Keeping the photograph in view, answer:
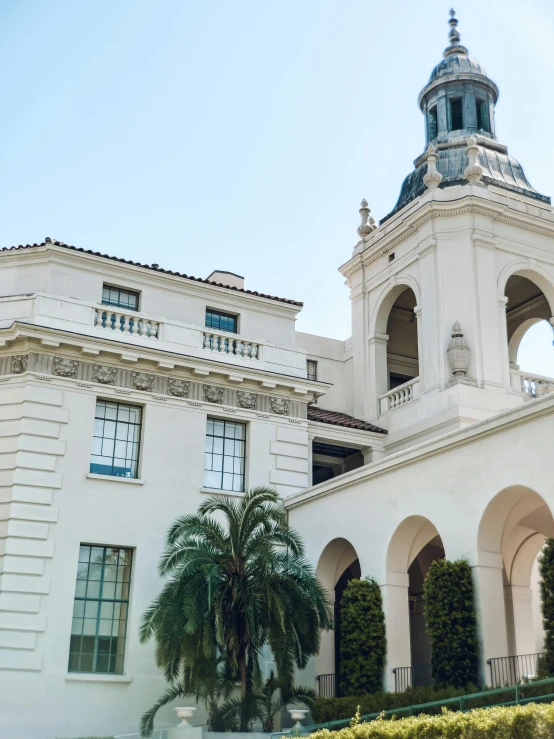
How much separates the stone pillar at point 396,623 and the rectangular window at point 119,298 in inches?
436

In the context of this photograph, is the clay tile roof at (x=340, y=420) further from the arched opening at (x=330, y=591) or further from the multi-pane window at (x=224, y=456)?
the arched opening at (x=330, y=591)

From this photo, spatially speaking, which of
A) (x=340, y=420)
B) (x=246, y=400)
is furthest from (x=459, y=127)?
(x=246, y=400)

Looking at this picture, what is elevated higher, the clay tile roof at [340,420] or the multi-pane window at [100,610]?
the clay tile roof at [340,420]

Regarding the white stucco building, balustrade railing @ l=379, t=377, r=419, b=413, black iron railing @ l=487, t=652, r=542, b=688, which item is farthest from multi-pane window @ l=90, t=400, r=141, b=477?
black iron railing @ l=487, t=652, r=542, b=688

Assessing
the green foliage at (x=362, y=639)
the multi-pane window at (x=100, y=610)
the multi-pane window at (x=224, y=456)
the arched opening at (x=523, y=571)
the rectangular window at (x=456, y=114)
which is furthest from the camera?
the rectangular window at (x=456, y=114)

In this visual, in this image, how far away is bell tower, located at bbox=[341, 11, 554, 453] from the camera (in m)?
28.1

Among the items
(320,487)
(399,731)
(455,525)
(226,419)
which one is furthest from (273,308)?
(399,731)

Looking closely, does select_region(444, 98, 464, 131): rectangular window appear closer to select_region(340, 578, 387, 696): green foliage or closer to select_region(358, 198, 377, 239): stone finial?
select_region(358, 198, 377, 239): stone finial

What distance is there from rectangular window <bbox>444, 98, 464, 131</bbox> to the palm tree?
1953 cm

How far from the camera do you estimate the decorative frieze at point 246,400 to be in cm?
2683

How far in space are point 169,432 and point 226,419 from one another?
1.90 m

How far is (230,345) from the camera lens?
27.4 metres

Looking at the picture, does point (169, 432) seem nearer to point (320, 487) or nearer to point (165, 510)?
point (165, 510)

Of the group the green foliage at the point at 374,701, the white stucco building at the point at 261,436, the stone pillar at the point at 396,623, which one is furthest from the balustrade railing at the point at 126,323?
the green foliage at the point at 374,701
